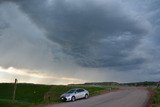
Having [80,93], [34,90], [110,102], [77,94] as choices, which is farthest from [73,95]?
[34,90]

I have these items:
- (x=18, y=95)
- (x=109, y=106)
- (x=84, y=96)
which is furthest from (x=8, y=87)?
(x=109, y=106)

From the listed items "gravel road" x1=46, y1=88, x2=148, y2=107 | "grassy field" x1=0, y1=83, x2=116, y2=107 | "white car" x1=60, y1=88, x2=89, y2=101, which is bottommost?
"gravel road" x1=46, y1=88, x2=148, y2=107

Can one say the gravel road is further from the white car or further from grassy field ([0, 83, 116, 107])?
grassy field ([0, 83, 116, 107])

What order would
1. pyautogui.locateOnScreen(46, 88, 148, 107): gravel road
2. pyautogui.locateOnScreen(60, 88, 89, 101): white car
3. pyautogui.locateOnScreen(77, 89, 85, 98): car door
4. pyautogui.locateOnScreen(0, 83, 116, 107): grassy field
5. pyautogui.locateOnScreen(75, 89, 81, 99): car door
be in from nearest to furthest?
pyautogui.locateOnScreen(46, 88, 148, 107): gravel road < pyautogui.locateOnScreen(60, 88, 89, 101): white car < pyautogui.locateOnScreen(75, 89, 81, 99): car door < pyautogui.locateOnScreen(77, 89, 85, 98): car door < pyautogui.locateOnScreen(0, 83, 116, 107): grassy field

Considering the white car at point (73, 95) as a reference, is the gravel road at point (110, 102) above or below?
below

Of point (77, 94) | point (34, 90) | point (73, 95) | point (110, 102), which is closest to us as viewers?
point (110, 102)

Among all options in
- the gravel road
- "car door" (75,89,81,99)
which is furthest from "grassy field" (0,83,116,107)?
the gravel road

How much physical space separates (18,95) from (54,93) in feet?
32.6

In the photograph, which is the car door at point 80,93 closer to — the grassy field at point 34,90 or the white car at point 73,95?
the white car at point 73,95

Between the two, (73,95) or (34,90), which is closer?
(73,95)

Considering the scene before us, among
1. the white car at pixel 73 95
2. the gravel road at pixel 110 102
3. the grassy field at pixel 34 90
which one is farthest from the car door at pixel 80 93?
the grassy field at pixel 34 90

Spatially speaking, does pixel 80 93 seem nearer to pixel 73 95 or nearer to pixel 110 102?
pixel 73 95

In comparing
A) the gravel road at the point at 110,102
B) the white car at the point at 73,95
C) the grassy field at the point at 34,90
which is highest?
the grassy field at the point at 34,90

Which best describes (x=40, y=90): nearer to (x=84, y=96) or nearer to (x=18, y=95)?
(x=18, y=95)
